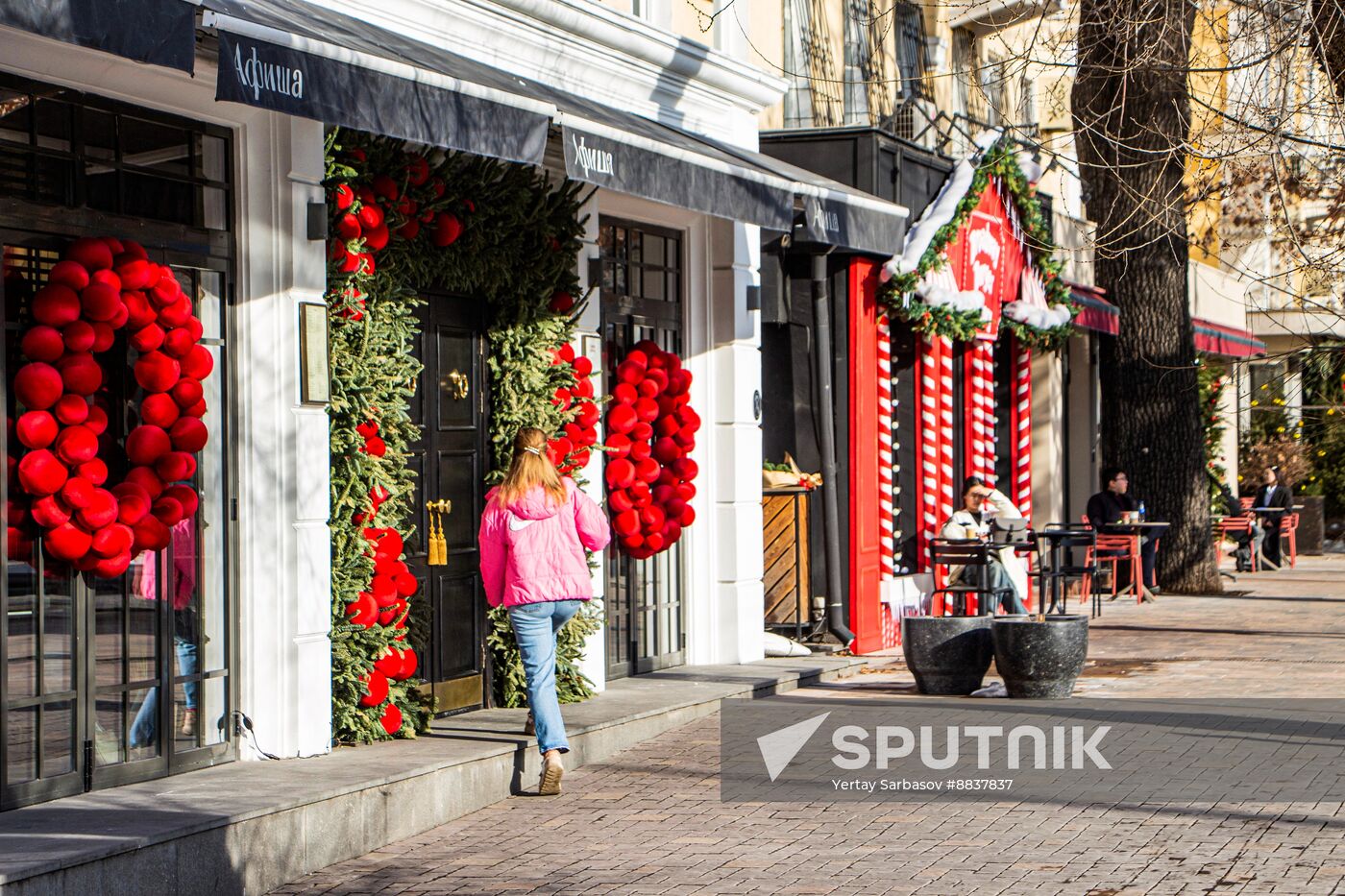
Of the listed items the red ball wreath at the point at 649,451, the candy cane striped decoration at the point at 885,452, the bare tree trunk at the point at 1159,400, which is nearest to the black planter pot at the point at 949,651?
the red ball wreath at the point at 649,451

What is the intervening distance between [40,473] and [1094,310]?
15398 millimetres

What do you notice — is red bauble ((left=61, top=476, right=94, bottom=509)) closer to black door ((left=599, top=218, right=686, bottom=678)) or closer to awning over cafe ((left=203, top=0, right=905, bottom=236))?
awning over cafe ((left=203, top=0, right=905, bottom=236))

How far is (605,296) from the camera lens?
12031 mm

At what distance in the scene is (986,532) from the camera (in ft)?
53.8

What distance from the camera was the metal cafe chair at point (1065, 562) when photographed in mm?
17078

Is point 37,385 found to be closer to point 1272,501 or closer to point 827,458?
point 827,458

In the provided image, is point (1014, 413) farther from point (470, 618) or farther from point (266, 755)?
point (266, 755)

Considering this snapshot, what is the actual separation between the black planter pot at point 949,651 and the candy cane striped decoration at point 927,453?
4.48 metres

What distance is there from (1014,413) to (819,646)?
6.60m

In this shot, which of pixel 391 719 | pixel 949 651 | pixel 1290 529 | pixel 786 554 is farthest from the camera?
pixel 1290 529

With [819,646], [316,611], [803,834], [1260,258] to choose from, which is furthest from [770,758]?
[1260,258]

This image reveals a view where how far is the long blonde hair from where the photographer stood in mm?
8914

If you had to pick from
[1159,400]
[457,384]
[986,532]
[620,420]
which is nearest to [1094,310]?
[1159,400]

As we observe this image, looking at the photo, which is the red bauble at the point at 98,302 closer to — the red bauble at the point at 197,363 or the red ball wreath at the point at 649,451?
the red bauble at the point at 197,363
